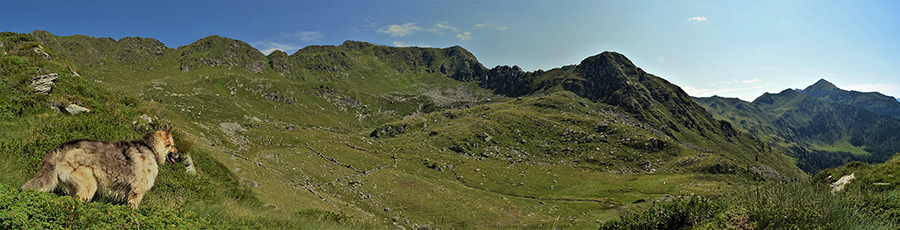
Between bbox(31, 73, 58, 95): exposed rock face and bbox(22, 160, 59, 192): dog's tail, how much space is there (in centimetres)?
1346

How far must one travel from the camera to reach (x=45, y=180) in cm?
661

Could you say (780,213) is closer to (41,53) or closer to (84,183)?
A: (84,183)

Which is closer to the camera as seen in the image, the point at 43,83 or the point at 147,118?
the point at 43,83

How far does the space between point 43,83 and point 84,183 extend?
576 inches

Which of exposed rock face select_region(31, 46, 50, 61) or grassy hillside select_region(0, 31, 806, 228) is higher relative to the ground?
exposed rock face select_region(31, 46, 50, 61)

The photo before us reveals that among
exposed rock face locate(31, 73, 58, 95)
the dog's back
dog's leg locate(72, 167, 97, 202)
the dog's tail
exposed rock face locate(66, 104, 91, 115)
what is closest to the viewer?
the dog's tail

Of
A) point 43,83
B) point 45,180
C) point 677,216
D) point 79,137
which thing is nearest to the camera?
point 45,180

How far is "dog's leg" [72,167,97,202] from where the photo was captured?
22.9 feet

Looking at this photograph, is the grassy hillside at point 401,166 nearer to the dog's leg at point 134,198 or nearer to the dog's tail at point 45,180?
the dog's leg at point 134,198

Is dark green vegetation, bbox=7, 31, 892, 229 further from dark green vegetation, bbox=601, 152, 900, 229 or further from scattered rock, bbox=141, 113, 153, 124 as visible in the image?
scattered rock, bbox=141, 113, 153, 124

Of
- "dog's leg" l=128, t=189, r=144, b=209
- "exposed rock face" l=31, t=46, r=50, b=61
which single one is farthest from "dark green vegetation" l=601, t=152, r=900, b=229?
"exposed rock face" l=31, t=46, r=50, b=61

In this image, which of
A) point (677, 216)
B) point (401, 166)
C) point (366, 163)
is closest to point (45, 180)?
point (677, 216)

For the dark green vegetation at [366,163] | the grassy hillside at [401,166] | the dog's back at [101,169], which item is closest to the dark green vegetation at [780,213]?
the dark green vegetation at [366,163]

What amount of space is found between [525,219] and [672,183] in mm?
63418
